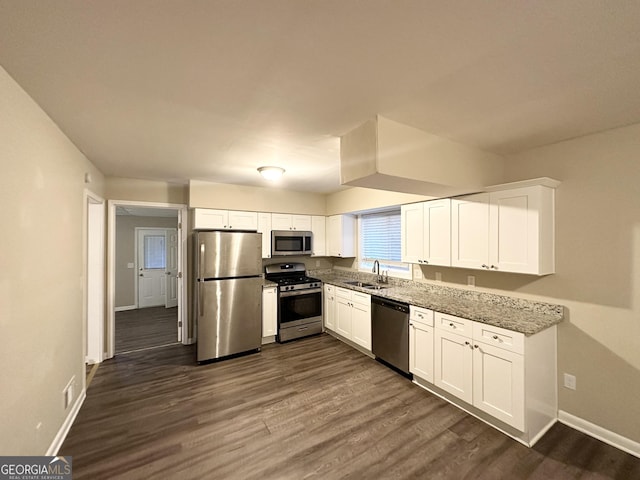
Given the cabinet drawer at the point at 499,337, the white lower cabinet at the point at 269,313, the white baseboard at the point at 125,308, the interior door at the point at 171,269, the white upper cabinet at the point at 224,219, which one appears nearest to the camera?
the cabinet drawer at the point at 499,337

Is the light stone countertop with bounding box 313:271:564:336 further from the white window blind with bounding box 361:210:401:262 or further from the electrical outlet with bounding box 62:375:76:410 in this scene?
the electrical outlet with bounding box 62:375:76:410

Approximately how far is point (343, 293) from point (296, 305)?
0.81 m

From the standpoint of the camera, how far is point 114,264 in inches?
141

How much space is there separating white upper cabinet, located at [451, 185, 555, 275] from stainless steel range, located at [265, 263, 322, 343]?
2.39m

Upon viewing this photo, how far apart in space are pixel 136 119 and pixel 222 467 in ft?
8.56

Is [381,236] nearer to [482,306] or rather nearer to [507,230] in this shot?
[482,306]

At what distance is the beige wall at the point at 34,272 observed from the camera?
1413 mm

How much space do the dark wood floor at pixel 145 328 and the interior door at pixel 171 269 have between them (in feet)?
0.80

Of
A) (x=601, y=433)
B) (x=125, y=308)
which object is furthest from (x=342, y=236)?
(x=125, y=308)

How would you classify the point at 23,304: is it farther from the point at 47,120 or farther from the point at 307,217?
the point at 307,217

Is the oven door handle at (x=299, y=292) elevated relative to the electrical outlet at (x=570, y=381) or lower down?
elevated

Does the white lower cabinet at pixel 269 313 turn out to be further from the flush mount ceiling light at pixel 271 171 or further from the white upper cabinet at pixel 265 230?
the flush mount ceiling light at pixel 271 171

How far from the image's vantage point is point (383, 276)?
417cm

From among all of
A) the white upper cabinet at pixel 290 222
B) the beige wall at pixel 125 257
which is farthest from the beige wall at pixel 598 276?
the beige wall at pixel 125 257
